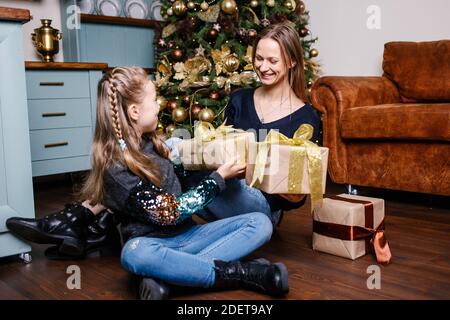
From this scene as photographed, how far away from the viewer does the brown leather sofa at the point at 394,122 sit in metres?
2.26

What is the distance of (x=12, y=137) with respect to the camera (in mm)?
1581

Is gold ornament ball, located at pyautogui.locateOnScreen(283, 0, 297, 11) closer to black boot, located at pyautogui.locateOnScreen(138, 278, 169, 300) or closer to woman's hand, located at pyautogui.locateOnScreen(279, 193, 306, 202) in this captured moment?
woman's hand, located at pyautogui.locateOnScreen(279, 193, 306, 202)

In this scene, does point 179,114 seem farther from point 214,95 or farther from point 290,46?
point 290,46

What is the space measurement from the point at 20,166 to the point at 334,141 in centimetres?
160

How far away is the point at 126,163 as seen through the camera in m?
1.31

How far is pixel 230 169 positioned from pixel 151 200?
25 centimetres

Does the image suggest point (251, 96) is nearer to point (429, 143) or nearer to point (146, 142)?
point (146, 142)

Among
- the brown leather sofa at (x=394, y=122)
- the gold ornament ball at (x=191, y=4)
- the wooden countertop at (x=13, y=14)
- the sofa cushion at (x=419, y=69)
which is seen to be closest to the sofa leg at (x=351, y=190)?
the brown leather sofa at (x=394, y=122)

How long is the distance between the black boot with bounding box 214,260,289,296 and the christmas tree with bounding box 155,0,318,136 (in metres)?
1.69

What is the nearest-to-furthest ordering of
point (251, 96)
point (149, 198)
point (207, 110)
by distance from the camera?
1. point (149, 198)
2. point (251, 96)
3. point (207, 110)

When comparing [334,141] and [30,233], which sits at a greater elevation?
[334,141]

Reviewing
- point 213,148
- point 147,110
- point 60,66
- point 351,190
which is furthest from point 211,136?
point 60,66

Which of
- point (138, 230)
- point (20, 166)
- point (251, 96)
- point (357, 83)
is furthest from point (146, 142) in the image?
point (357, 83)

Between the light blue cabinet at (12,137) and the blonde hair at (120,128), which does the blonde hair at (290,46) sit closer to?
the blonde hair at (120,128)
